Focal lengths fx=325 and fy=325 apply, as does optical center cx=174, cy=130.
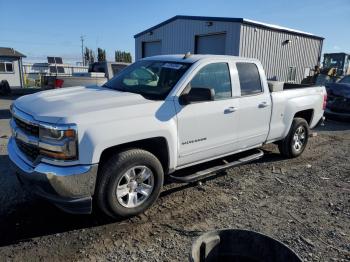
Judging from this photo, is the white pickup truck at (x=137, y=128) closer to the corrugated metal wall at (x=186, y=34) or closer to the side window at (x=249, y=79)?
the side window at (x=249, y=79)

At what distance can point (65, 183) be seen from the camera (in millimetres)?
3211

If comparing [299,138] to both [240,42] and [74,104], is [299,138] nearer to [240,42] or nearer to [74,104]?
[74,104]

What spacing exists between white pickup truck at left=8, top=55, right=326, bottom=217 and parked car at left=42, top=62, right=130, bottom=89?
14.3 feet

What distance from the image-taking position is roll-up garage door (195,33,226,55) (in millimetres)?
16812

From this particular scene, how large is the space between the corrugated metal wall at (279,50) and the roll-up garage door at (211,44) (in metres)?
1.18

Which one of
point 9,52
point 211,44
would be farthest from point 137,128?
point 9,52

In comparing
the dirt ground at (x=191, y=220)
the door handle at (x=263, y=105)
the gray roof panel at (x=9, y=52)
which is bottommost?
the dirt ground at (x=191, y=220)

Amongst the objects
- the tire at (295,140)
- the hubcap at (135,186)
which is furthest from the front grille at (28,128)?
the tire at (295,140)

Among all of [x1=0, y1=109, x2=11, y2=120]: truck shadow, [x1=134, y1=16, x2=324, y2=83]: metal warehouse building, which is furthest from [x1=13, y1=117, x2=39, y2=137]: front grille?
[x1=134, y1=16, x2=324, y2=83]: metal warehouse building

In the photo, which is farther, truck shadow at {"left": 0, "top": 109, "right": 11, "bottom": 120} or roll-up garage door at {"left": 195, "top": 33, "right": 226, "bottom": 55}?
roll-up garage door at {"left": 195, "top": 33, "right": 226, "bottom": 55}

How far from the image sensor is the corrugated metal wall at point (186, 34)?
16.1 metres

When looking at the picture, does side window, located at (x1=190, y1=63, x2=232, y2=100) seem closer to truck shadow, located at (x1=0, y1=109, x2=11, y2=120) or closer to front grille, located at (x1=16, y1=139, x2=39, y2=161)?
front grille, located at (x1=16, y1=139, x2=39, y2=161)

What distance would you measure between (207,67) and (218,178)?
1.83 metres

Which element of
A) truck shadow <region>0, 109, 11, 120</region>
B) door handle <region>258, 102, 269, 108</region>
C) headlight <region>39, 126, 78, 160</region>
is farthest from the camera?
truck shadow <region>0, 109, 11, 120</region>
